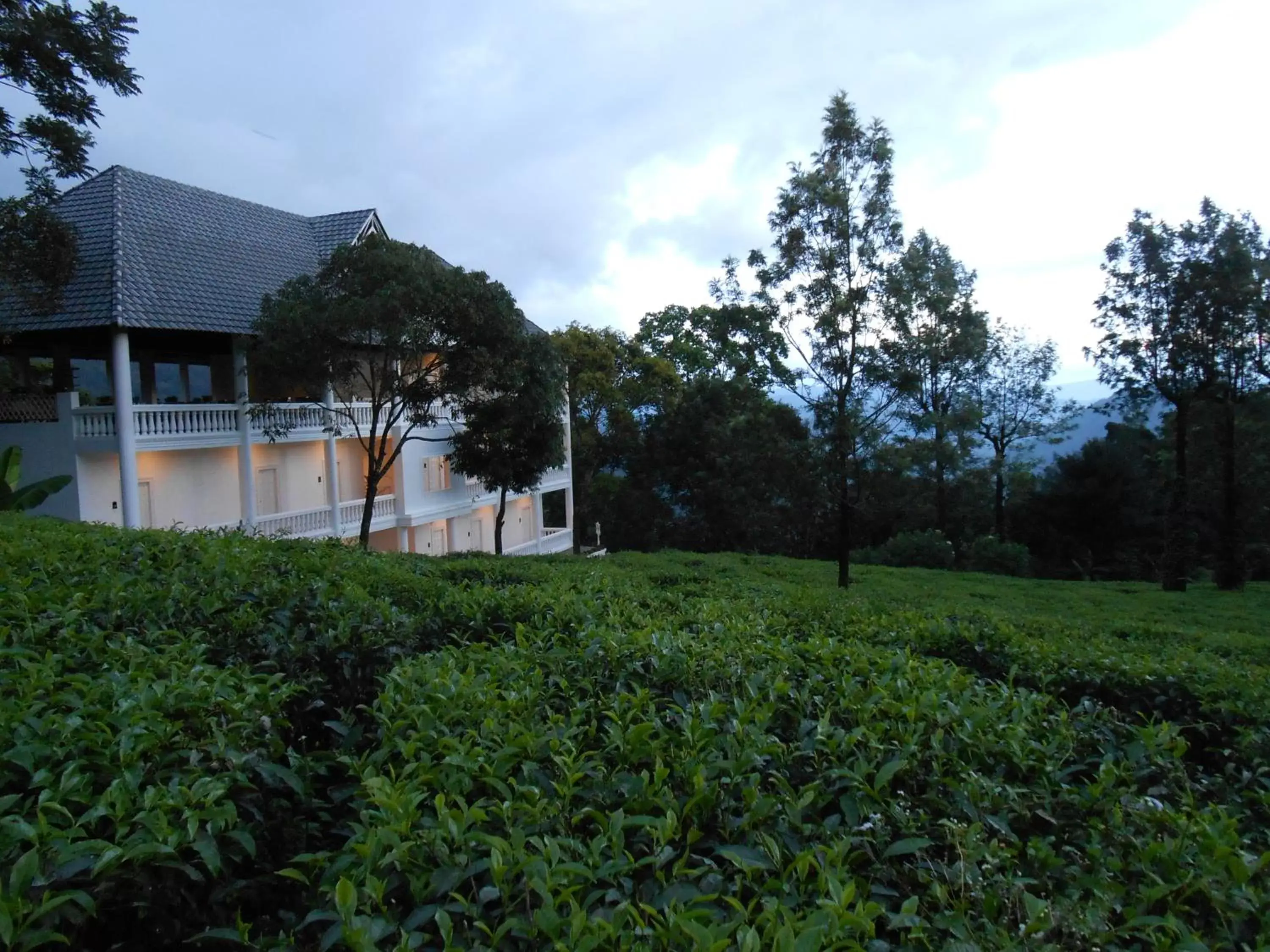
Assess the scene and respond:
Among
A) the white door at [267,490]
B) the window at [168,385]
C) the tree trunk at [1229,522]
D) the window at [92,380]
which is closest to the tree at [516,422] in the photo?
the white door at [267,490]

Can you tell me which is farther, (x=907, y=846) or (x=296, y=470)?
(x=296, y=470)

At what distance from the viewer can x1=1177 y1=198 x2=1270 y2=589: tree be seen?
71.6ft

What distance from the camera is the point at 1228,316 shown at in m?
22.2

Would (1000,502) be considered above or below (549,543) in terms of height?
above

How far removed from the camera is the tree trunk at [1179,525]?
23.0m

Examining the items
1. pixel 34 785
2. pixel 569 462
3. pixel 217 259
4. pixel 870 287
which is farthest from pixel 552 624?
pixel 569 462

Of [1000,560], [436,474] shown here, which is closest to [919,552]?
[1000,560]

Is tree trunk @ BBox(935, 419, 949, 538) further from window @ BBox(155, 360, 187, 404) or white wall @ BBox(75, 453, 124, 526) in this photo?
white wall @ BBox(75, 453, 124, 526)

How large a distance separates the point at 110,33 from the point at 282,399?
29.0ft

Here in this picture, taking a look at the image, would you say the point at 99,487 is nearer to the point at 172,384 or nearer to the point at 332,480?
the point at 172,384

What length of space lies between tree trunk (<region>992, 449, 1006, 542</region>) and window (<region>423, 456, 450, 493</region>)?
19.1 metres

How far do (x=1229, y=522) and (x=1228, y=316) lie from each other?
18.4ft

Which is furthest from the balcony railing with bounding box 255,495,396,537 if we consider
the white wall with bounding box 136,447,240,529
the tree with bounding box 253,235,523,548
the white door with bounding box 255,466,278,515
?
the tree with bounding box 253,235,523,548

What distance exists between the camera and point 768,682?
3.48 metres
